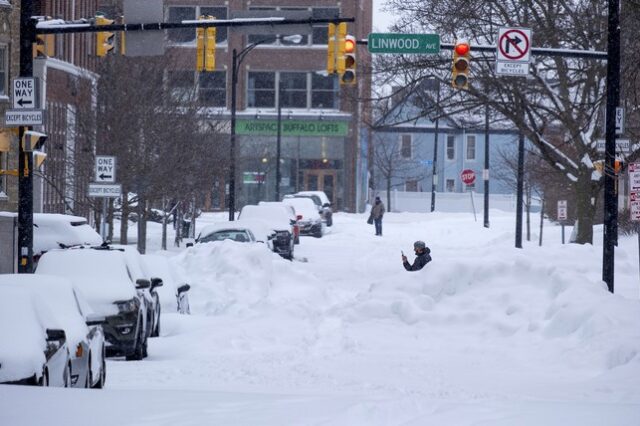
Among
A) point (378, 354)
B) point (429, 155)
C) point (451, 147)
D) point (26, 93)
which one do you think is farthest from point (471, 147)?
point (378, 354)

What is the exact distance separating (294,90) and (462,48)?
166 feet

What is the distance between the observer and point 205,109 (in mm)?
39812

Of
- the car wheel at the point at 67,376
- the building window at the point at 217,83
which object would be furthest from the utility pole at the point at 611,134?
the building window at the point at 217,83

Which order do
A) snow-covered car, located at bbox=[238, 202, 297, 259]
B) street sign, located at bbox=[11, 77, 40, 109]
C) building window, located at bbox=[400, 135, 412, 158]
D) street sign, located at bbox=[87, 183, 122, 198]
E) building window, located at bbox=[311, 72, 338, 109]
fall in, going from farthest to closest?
building window, located at bbox=[400, 135, 412, 158] → building window, located at bbox=[311, 72, 338, 109] → snow-covered car, located at bbox=[238, 202, 297, 259] → street sign, located at bbox=[87, 183, 122, 198] → street sign, located at bbox=[11, 77, 40, 109]

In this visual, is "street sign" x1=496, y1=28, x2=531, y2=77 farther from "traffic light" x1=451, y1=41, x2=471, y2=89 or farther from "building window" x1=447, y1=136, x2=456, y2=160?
"building window" x1=447, y1=136, x2=456, y2=160

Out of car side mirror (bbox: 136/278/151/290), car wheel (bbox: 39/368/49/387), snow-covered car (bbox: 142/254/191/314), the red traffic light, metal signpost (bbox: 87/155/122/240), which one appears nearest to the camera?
car wheel (bbox: 39/368/49/387)

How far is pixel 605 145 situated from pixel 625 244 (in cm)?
1811

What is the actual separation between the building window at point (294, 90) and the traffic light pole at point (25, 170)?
52.5 m

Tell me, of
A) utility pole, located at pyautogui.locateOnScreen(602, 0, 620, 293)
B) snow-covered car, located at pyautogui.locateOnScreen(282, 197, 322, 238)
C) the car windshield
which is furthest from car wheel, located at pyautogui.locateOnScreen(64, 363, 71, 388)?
snow-covered car, located at pyautogui.locateOnScreen(282, 197, 322, 238)

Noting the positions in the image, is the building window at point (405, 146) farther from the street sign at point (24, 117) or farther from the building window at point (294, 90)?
the street sign at point (24, 117)

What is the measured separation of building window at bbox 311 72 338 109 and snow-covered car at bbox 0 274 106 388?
195 feet

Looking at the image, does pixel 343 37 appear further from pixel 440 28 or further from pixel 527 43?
pixel 440 28

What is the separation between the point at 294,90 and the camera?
71.6 meters

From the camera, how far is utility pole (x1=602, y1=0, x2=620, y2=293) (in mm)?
20547
